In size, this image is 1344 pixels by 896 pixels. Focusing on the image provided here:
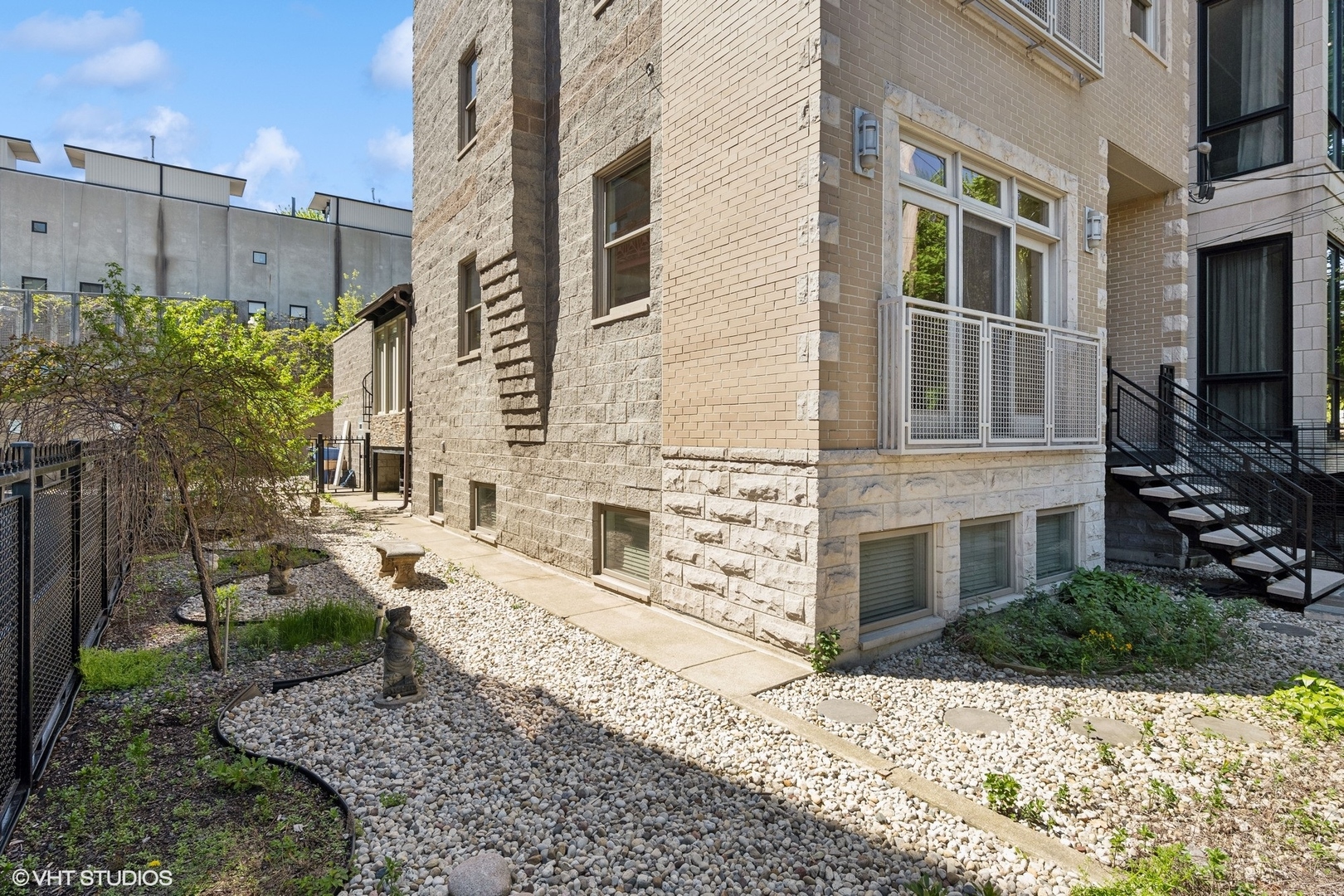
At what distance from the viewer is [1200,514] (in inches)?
311

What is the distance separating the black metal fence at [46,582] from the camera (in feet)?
10.8

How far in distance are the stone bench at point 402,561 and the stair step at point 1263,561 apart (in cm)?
924

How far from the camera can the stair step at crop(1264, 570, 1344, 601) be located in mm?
7246

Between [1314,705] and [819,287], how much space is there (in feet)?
13.9

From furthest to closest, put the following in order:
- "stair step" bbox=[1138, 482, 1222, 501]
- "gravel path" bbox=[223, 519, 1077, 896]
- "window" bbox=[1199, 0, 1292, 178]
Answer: "window" bbox=[1199, 0, 1292, 178] < "stair step" bbox=[1138, 482, 1222, 501] < "gravel path" bbox=[223, 519, 1077, 896]

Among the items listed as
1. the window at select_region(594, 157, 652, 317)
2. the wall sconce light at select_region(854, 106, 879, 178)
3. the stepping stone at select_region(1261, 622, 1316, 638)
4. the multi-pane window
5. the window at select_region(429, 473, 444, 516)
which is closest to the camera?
the wall sconce light at select_region(854, 106, 879, 178)

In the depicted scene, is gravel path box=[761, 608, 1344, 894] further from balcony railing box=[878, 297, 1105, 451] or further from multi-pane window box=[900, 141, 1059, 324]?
multi-pane window box=[900, 141, 1059, 324]

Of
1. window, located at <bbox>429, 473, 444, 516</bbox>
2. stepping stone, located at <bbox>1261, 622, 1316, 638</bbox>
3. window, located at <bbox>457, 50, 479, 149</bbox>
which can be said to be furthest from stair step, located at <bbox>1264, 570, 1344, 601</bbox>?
window, located at <bbox>457, 50, 479, 149</bbox>

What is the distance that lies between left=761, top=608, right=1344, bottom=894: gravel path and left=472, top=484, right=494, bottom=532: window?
7.18m

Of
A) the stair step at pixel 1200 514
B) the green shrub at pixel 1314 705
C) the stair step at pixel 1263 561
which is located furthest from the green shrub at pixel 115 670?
the stair step at pixel 1263 561

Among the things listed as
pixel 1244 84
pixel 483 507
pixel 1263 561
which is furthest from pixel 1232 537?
pixel 483 507

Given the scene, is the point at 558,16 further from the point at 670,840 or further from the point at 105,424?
the point at 670,840

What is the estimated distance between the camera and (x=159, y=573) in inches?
322

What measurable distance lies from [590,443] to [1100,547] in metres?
6.18
